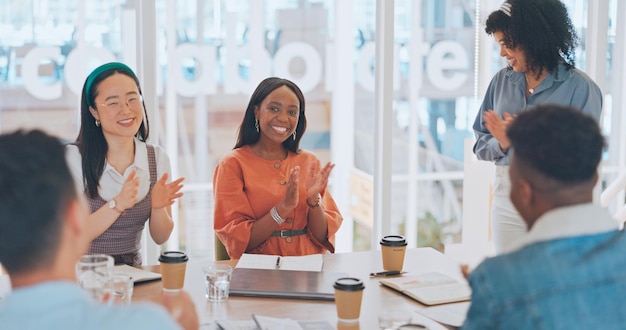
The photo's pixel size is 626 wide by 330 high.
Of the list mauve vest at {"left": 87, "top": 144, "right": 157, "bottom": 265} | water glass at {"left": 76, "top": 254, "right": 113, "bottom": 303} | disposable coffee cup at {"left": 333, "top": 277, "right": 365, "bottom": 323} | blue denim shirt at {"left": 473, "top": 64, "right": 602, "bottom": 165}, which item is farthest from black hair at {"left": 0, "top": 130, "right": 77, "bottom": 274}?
blue denim shirt at {"left": 473, "top": 64, "right": 602, "bottom": 165}

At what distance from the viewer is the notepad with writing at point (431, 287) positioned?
228 cm

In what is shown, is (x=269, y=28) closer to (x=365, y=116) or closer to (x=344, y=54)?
(x=344, y=54)

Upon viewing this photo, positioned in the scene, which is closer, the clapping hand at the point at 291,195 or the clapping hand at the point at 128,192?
the clapping hand at the point at 128,192

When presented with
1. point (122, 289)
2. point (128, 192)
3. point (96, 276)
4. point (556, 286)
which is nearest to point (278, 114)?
point (128, 192)

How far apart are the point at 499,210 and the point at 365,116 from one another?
1959 mm

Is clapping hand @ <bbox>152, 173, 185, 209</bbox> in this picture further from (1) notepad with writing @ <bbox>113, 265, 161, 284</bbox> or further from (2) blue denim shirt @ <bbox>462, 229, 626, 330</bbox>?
(2) blue denim shirt @ <bbox>462, 229, 626, 330</bbox>

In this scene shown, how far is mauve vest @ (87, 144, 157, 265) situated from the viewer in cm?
279

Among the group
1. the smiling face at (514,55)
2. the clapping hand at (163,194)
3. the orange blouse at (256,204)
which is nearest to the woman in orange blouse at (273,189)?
the orange blouse at (256,204)

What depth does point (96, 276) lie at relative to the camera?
78.8 inches

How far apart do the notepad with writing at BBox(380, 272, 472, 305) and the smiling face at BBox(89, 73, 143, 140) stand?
3.54 ft

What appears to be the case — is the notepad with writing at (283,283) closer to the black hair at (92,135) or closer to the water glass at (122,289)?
the water glass at (122,289)

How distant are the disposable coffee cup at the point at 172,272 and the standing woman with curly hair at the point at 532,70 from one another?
1.33 metres

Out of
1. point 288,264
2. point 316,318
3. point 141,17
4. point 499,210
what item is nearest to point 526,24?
point 499,210

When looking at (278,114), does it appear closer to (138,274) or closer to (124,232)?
(124,232)
